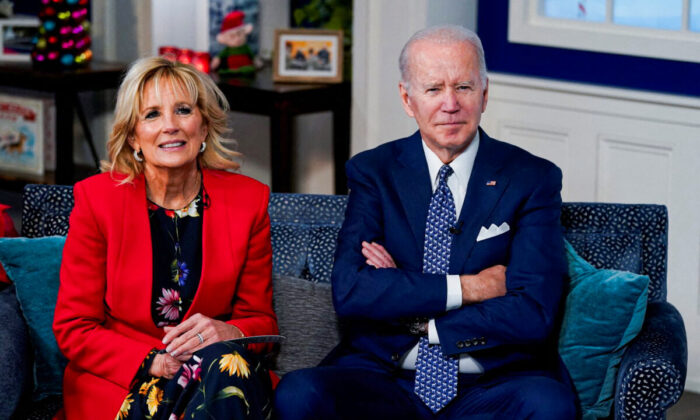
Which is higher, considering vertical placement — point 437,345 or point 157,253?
point 157,253

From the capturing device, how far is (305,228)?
9.52 feet

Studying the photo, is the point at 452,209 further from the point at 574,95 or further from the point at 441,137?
the point at 574,95

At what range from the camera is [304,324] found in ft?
9.04

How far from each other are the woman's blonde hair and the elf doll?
2.08 meters

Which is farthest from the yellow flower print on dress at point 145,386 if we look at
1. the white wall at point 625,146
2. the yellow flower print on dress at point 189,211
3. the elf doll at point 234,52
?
the elf doll at point 234,52

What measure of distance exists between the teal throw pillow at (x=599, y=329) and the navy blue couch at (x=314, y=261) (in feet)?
0.17

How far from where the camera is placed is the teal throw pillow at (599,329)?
250 centimetres

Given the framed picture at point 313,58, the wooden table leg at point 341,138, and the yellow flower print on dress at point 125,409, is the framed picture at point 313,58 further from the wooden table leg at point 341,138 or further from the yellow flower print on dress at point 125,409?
the yellow flower print on dress at point 125,409

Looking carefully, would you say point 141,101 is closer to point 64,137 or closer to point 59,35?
point 64,137

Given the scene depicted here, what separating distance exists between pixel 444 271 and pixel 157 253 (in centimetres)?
68

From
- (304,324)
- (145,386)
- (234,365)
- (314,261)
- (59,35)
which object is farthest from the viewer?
(59,35)

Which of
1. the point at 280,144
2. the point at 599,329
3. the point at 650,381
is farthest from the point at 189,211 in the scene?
the point at 280,144

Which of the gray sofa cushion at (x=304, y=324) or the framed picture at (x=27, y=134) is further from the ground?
the framed picture at (x=27, y=134)

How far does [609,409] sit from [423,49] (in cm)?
94
